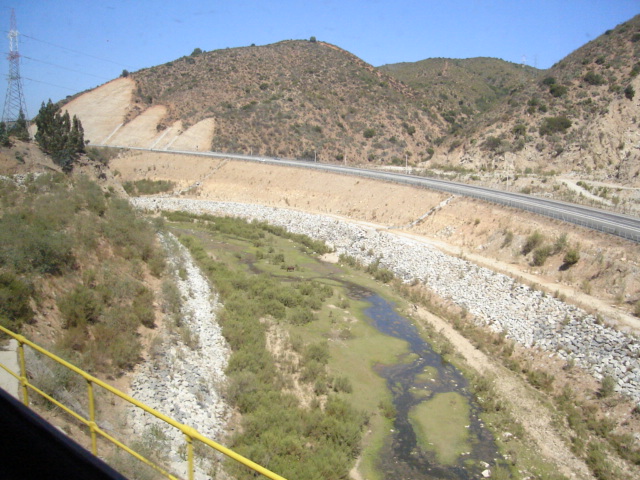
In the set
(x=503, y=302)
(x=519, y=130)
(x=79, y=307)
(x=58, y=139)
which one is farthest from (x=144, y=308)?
(x=519, y=130)

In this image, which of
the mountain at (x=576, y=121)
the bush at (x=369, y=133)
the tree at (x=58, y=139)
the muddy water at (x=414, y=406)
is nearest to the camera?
the muddy water at (x=414, y=406)

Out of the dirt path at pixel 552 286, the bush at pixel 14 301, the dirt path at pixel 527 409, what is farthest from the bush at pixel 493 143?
the bush at pixel 14 301

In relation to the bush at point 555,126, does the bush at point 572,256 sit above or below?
below

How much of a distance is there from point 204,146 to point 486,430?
66712 millimetres

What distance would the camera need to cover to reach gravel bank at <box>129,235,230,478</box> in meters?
10.5

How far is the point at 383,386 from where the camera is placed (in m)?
17.0

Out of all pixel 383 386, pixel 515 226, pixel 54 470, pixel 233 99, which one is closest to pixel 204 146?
pixel 233 99

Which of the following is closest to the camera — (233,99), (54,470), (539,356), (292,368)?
(54,470)

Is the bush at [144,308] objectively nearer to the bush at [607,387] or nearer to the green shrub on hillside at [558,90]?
the bush at [607,387]

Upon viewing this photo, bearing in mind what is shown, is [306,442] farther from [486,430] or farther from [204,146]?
[204,146]

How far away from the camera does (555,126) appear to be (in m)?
55.2

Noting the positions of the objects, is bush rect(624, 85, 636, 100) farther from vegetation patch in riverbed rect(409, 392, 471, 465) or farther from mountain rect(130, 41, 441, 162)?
vegetation patch in riverbed rect(409, 392, 471, 465)

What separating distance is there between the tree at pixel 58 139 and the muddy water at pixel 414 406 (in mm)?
23483

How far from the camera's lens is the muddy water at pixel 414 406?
498 inches
